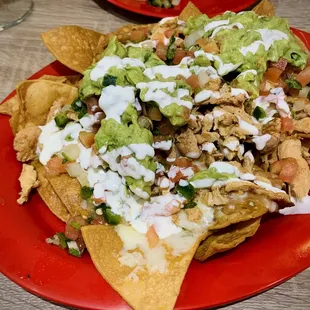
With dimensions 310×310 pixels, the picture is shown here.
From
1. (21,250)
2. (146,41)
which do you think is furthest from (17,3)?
(21,250)

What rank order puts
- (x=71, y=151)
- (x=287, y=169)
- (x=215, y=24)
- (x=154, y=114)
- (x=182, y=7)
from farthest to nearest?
(x=182, y=7) → (x=215, y=24) → (x=71, y=151) → (x=287, y=169) → (x=154, y=114)

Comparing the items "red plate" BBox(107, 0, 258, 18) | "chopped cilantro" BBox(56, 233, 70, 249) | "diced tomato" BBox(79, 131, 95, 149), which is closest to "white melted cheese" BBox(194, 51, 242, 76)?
"diced tomato" BBox(79, 131, 95, 149)

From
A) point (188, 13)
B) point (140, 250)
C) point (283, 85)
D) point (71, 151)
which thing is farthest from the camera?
point (188, 13)

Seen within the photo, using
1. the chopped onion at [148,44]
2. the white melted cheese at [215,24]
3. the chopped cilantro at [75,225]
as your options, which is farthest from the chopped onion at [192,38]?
the chopped cilantro at [75,225]

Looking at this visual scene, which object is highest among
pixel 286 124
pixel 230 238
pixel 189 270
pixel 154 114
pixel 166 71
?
pixel 166 71

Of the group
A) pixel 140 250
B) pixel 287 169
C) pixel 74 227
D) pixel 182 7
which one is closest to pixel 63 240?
pixel 74 227

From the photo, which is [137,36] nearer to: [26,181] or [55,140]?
[55,140]

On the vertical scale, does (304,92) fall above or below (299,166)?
above

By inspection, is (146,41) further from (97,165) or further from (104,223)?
(104,223)
